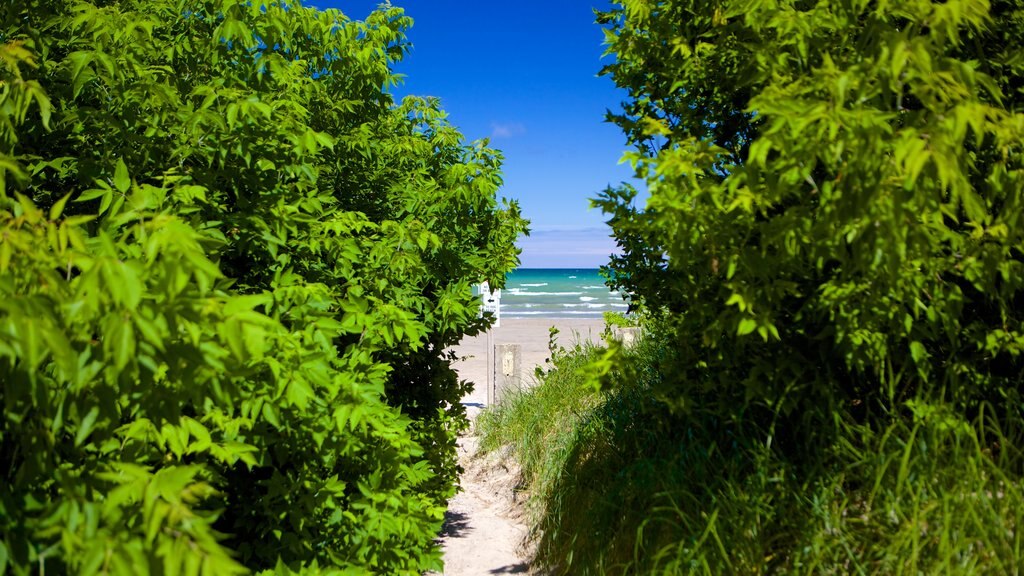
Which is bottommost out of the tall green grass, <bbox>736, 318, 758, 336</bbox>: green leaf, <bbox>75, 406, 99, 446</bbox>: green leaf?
the tall green grass

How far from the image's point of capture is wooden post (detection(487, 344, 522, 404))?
30.6 feet

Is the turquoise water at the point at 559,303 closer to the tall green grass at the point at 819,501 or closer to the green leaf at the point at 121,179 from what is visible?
the tall green grass at the point at 819,501

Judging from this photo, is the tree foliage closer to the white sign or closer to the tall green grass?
the tall green grass

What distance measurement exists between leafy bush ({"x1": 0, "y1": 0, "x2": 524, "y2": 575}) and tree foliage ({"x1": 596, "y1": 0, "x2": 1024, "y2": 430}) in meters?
1.50

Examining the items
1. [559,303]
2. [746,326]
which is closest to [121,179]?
[746,326]

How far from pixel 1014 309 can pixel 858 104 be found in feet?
6.85

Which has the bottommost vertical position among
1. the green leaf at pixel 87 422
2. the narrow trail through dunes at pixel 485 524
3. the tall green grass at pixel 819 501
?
the narrow trail through dunes at pixel 485 524

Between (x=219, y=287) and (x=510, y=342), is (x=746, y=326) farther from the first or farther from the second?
(x=510, y=342)

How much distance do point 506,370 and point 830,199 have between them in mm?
7443

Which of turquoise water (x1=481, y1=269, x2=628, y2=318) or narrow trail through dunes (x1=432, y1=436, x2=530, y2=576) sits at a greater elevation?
turquoise water (x1=481, y1=269, x2=628, y2=318)

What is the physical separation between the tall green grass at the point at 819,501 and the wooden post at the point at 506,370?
179 inches

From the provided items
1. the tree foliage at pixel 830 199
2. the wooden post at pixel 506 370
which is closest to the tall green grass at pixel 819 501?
the tree foliage at pixel 830 199

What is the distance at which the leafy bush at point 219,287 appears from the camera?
1.65m

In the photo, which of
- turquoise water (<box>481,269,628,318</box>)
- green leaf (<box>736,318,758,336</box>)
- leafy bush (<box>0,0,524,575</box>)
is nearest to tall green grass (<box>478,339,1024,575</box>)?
green leaf (<box>736,318,758,336</box>)
